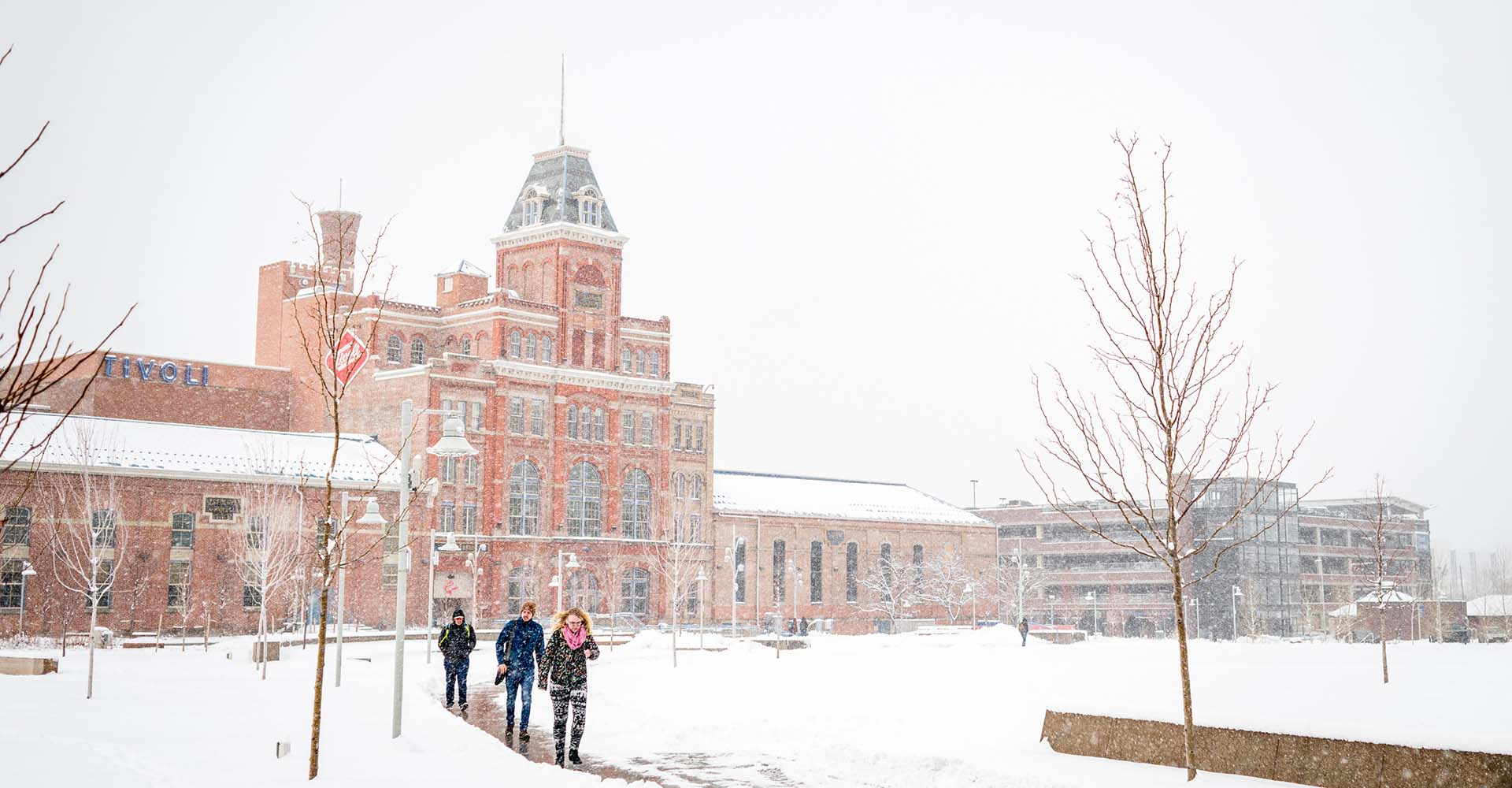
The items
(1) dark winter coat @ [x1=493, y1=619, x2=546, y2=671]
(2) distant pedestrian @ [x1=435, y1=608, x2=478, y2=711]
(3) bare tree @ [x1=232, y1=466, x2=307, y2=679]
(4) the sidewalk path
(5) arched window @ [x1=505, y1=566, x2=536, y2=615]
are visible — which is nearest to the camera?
(4) the sidewalk path

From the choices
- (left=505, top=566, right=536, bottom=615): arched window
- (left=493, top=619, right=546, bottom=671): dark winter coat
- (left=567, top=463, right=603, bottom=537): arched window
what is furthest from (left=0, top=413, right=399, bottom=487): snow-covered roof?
(left=493, top=619, right=546, bottom=671): dark winter coat

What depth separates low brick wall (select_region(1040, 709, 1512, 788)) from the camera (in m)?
14.0

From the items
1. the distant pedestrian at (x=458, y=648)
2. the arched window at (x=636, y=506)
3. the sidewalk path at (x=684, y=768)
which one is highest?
the arched window at (x=636, y=506)

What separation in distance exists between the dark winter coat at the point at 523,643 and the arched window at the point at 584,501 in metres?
54.9

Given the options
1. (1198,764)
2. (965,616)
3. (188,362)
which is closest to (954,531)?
(965,616)

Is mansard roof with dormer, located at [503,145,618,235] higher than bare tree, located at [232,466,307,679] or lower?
higher

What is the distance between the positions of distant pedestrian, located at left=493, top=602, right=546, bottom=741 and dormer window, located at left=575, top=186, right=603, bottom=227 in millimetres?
60028

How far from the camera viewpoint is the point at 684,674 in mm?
35625

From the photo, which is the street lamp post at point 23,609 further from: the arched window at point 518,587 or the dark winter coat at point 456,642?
the dark winter coat at point 456,642

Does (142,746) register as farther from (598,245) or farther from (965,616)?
(965,616)

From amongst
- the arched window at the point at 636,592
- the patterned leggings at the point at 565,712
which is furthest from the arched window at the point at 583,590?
the patterned leggings at the point at 565,712

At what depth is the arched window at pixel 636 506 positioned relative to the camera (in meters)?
78.9

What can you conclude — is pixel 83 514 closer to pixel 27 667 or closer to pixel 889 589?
pixel 27 667

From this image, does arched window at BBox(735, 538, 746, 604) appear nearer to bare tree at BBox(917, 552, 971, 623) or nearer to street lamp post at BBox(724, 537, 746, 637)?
street lamp post at BBox(724, 537, 746, 637)
